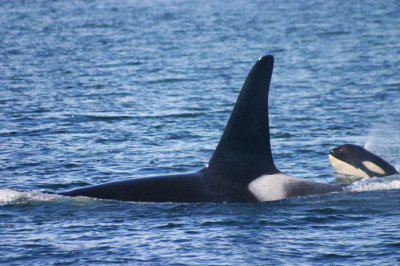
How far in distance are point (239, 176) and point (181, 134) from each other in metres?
8.53

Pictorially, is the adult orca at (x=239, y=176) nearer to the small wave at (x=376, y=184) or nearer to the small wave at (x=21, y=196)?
the small wave at (x=21, y=196)

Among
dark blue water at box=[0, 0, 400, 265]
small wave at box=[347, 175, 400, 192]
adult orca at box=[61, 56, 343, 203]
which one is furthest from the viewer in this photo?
small wave at box=[347, 175, 400, 192]

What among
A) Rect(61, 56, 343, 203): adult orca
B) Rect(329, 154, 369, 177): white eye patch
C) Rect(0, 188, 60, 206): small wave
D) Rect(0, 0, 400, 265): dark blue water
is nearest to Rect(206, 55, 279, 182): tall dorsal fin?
Rect(61, 56, 343, 203): adult orca

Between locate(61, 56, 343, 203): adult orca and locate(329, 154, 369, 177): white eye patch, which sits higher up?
locate(61, 56, 343, 203): adult orca

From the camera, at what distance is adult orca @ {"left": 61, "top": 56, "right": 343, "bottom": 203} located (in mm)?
13648

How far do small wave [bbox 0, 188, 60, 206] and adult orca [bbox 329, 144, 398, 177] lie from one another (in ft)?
21.6

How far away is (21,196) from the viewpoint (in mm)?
14227

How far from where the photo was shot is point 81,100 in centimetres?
2783

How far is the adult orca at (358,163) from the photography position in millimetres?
16953

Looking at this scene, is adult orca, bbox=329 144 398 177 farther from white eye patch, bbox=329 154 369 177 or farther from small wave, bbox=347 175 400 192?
small wave, bbox=347 175 400 192

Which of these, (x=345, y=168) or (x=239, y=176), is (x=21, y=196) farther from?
(x=345, y=168)

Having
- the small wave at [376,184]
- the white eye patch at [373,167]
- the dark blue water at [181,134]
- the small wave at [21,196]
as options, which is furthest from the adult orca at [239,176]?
the white eye patch at [373,167]

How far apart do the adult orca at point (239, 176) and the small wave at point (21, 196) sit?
45 centimetres

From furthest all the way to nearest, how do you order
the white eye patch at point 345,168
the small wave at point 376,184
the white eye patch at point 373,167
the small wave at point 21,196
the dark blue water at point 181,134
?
the white eye patch at point 345,168 → the white eye patch at point 373,167 → the small wave at point 376,184 → the small wave at point 21,196 → the dark blue water at point 181,134
